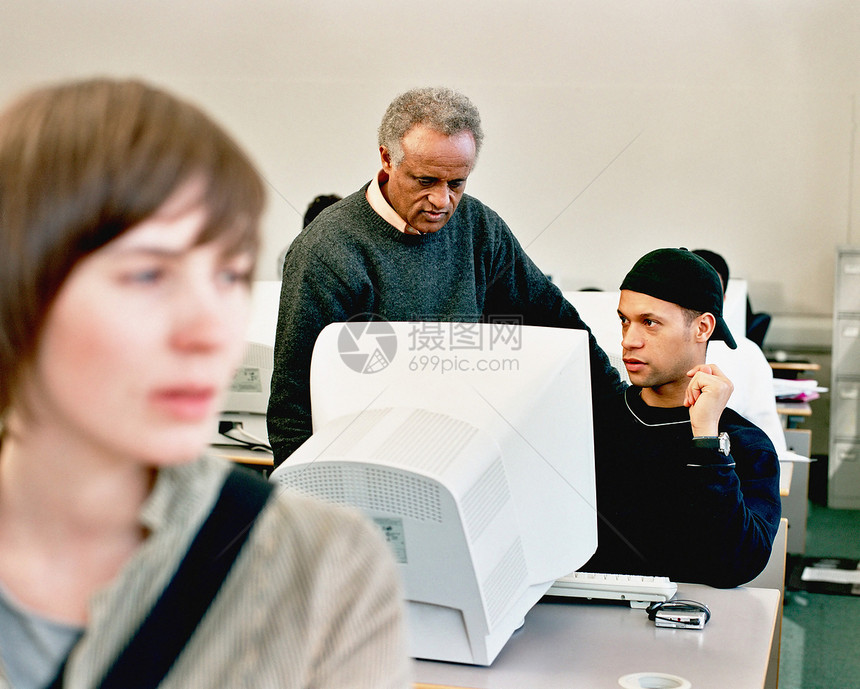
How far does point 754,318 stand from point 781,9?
193 centimetres

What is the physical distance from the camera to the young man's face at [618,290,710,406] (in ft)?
6.74

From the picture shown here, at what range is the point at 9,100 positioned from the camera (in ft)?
1.83

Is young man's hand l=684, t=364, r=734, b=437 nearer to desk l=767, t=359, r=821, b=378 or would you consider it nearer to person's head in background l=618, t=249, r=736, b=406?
person's head in background l=618, t=249, r=736, b=406

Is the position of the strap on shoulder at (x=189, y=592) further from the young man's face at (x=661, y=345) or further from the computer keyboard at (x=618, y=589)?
the young man's face at (x=661, y=345)

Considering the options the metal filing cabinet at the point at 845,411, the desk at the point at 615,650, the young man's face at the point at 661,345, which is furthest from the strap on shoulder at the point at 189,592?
the metal filing cabinet at the point at 845,411

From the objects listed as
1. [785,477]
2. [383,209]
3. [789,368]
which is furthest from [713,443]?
[789,368]

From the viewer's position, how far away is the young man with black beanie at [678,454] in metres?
1.77

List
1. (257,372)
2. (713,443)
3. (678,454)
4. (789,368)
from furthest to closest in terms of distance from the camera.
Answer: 1. (789,368)
2. (257,372)
3. (678,454)
4. (713,443)

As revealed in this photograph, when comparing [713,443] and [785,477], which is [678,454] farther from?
[785,477]

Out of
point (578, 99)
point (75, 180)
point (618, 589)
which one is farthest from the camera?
point (578, 99)

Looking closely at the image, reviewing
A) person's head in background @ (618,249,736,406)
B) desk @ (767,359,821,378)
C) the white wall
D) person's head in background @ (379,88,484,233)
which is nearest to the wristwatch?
person's head in background @ (618,249,736,406)

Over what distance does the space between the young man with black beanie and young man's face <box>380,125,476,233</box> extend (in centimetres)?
50

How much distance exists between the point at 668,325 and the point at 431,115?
692 millimetres

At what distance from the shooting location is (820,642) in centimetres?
309
